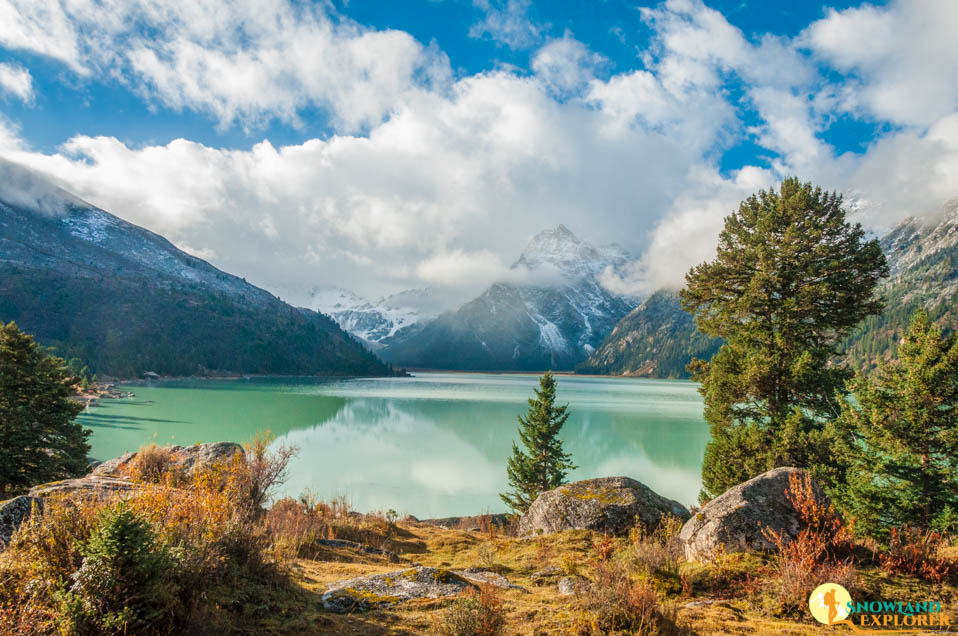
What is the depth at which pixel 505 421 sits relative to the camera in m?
58.1

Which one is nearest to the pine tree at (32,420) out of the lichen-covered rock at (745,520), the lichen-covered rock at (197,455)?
the lichen-covered rock at (197,455)

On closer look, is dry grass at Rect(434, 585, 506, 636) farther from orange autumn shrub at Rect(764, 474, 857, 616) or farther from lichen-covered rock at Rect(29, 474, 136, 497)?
lichen-covered rock at Rect(29, 474, 136, 497)

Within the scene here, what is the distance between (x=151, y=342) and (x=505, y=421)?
14914 cm

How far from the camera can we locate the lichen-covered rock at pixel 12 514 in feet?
17.9

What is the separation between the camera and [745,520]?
7.88m

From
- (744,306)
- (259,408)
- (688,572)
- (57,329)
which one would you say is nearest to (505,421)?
(259,408)

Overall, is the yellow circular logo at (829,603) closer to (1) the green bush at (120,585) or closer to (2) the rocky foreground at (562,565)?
(2) the rocky foreground at (562,565)

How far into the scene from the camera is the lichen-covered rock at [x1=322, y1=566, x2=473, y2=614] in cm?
605

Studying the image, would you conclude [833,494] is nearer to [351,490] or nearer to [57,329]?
[351,490]

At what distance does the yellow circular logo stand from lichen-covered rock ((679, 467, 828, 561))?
1827mm

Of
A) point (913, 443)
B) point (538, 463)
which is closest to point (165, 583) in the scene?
point (913, 443)

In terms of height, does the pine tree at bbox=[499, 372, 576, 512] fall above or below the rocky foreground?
below

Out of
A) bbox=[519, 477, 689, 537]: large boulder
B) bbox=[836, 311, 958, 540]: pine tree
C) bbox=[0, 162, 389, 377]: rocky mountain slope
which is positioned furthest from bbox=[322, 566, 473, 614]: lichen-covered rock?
bbox=[0, 162, 389, 377]: rocky mountain slope

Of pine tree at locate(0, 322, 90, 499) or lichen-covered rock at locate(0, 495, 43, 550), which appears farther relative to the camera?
pine tree at locate(0, 322, 90, 499)
